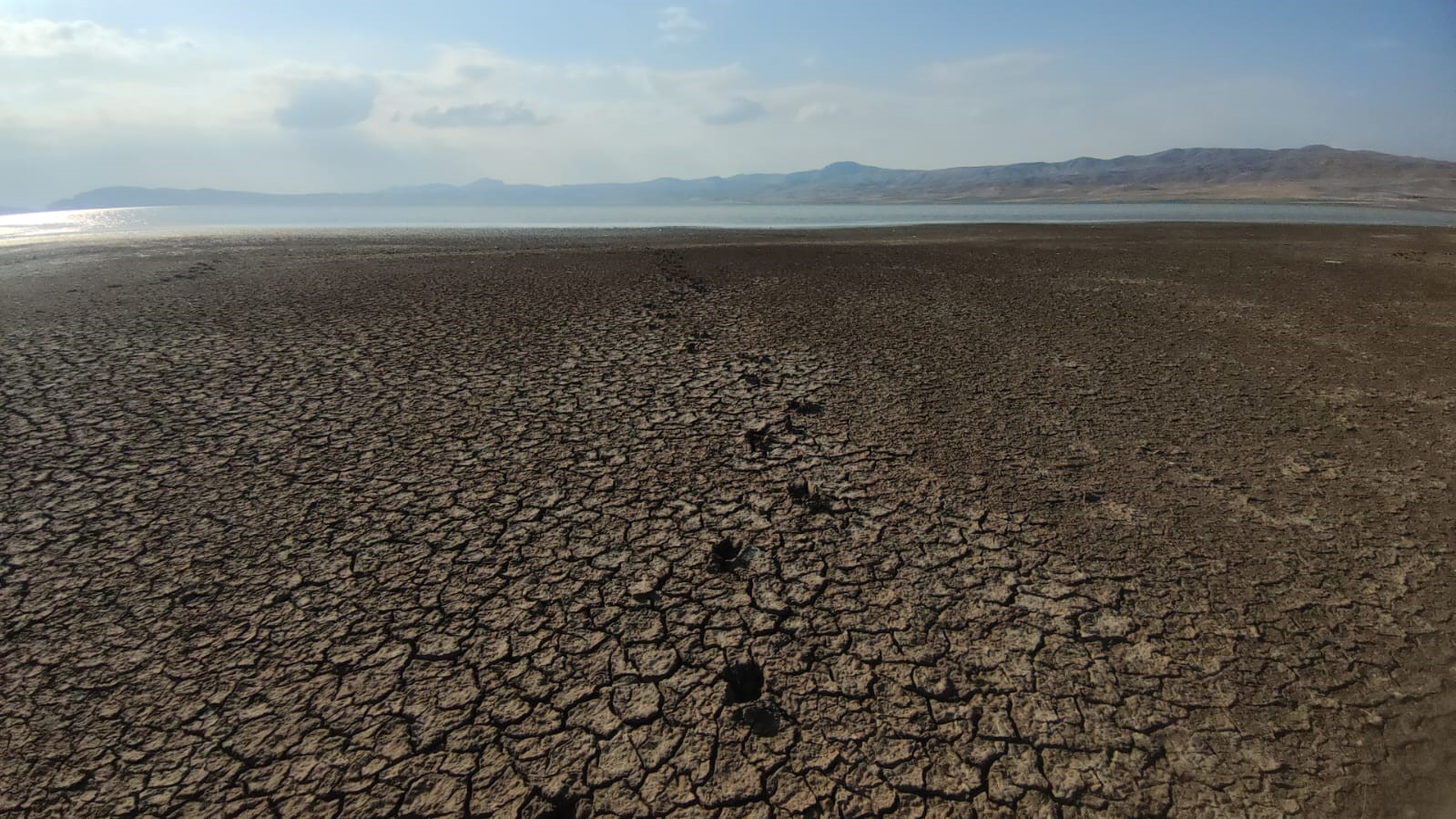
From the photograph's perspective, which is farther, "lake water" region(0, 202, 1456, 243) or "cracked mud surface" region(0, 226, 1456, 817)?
"lake water" region(0, 202, 1456, 243)

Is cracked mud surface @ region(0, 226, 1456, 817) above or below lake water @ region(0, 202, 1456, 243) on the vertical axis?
below

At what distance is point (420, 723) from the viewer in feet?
8.40

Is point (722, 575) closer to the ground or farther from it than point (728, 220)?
closer to the ground

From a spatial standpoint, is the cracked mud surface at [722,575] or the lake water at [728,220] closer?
the cracked mud surface at [722,575]

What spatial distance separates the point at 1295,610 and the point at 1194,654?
73cm

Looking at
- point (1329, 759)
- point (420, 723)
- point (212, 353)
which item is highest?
point (212, 353)

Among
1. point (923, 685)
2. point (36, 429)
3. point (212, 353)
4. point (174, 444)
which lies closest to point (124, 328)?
point (212, 353)

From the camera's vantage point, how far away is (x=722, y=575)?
11.4 ft

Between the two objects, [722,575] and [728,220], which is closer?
[722,575]

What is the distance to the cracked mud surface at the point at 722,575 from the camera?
238cm

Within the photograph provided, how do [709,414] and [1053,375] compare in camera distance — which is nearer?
[709,414]

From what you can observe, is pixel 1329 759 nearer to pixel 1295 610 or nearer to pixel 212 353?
pixel 1295 610

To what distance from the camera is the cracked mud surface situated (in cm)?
238

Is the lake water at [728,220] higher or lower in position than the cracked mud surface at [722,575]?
higher
